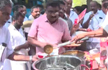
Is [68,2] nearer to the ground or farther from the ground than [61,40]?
farther from the ground

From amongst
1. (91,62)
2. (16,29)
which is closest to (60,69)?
(91,62)

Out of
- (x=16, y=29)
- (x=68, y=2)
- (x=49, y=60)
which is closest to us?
(x=49, y=60)

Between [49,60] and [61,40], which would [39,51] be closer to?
[61,40]

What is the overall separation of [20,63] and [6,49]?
25.3 inches

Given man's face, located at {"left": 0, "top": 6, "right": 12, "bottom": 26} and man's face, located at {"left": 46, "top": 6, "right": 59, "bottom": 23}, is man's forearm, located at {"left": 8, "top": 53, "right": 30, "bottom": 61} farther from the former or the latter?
man's face, located at {"left": 46, "top": 6, "right": 59, "bottom": 23}

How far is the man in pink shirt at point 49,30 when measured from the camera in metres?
2.51

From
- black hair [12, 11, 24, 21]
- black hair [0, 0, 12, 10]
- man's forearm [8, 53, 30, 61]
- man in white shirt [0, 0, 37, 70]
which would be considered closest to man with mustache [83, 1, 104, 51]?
black hair [12, 11, 24, 21]

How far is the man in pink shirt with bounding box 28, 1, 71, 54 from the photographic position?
2510 millimetres

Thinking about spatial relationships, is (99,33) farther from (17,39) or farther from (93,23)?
(93,23)

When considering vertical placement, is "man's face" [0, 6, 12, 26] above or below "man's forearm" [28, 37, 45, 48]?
above

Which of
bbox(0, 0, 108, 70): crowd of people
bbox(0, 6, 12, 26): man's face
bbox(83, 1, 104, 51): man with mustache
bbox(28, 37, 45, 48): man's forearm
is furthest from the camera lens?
bbox(83, 1, 104, 51): man with mustache

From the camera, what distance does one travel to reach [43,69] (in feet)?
5.66

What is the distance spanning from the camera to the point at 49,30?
2.57 m

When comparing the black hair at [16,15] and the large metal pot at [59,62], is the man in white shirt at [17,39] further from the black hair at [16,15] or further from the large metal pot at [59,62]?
the large metal pot at [59,62]
